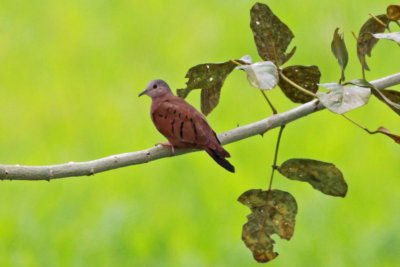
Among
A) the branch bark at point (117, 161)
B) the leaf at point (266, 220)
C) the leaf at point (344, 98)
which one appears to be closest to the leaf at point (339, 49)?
the branch bark at point (117, 161)

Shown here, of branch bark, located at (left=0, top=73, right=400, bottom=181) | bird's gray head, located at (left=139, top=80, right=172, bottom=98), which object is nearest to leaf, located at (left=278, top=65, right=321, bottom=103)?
branch bark, located at (left=0, top=73, right=400, bottom=181)

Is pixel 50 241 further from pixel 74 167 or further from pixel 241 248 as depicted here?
pixel 74 167

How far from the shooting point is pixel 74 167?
60.7 inches

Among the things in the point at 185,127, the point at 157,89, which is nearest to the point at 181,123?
the point at 185,127

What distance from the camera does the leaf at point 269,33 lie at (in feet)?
5.67

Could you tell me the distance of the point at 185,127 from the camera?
1836 mm

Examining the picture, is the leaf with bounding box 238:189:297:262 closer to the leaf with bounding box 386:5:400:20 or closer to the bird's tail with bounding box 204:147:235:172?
the bird's tail with bounding box 204:147:235:172

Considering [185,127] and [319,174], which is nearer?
[319,174]

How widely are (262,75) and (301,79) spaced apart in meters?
0.39

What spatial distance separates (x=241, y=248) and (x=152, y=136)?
138 cm

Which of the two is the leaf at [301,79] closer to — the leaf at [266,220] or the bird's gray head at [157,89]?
the leaf at [266,220]

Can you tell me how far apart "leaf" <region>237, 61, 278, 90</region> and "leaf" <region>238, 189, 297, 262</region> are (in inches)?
16.2

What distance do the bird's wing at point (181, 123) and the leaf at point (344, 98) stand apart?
447 mm

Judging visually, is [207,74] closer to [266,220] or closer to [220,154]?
[220,154]
